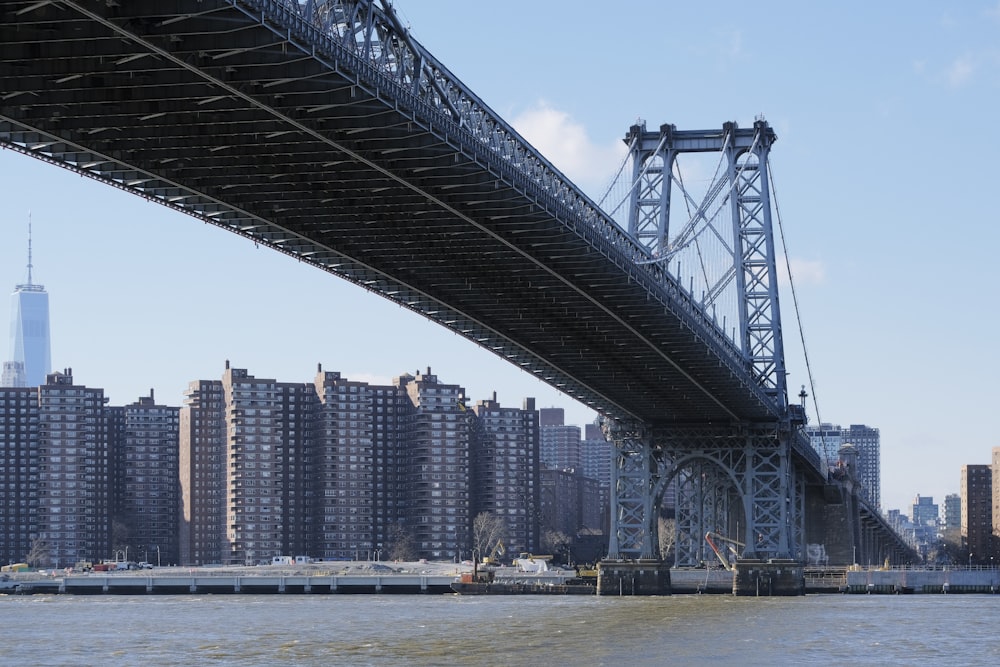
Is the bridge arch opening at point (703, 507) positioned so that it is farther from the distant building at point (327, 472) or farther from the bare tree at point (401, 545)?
the distant building at point (327, 472)

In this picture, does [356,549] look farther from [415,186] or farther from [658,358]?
[415,186]

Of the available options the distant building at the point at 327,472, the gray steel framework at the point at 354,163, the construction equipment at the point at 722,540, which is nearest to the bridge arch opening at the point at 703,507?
the construction equipment at the point at 722,540

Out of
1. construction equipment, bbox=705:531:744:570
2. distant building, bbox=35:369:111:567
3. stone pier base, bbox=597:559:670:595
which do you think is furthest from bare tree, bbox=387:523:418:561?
stone pier base, bbox=597:559:670:595

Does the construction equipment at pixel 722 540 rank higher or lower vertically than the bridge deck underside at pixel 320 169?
lower

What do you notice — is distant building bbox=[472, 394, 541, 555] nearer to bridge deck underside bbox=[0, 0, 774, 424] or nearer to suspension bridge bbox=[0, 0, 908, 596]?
suspension bridge bbox=[0, 0, 908, 596]

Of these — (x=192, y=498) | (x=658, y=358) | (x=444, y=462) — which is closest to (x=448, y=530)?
(x=444, y=462)
